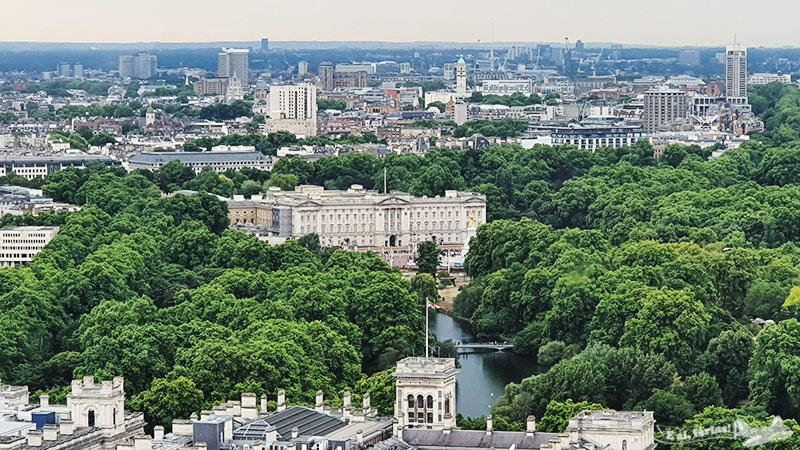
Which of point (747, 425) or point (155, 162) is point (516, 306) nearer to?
point (747, 425)

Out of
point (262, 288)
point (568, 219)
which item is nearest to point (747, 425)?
point (262, 288)

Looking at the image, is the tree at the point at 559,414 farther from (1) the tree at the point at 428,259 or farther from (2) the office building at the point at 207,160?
(2) the office building at the point at 207,160

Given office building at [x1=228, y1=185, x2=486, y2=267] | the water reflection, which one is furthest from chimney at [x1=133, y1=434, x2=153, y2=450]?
office building at [x1=228, y1=185, x2=486, y2=267]

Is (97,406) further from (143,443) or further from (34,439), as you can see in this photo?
(143,443)

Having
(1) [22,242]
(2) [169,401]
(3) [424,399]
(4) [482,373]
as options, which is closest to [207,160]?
(1) [22,242]

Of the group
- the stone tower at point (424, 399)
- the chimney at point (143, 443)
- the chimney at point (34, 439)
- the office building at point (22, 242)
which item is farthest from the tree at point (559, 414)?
the office building at point (22, 242)
